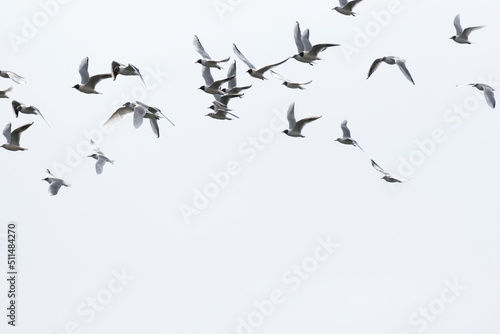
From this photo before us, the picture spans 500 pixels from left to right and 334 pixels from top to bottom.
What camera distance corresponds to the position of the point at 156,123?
31391 mm

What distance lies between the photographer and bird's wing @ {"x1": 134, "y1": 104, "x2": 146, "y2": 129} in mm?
29703

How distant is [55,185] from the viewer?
32.1m

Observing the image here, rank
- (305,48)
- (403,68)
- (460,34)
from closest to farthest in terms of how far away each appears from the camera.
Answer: (403,68) < (305,48) < (460,34)

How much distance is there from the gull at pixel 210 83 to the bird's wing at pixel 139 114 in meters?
2.03

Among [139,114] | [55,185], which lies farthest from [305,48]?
[55,185]

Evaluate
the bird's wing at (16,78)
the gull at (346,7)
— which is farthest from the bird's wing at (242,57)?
the bird's wing at (16,78)

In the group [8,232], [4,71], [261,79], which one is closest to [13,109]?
[4,71]

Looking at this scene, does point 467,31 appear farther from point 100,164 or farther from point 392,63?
point 100,164

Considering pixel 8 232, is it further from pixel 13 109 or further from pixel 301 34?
pixel 301 34

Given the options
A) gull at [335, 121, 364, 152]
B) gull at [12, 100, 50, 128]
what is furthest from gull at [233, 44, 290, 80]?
gull at [12, 100, 50, 128]

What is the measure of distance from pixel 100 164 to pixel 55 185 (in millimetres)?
1284

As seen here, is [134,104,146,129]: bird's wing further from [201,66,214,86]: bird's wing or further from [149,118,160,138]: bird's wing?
[201,66,214,86]: bird's wing

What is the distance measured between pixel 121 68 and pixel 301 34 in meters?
4.46

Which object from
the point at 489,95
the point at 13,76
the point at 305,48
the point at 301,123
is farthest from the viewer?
the point at 301,123
